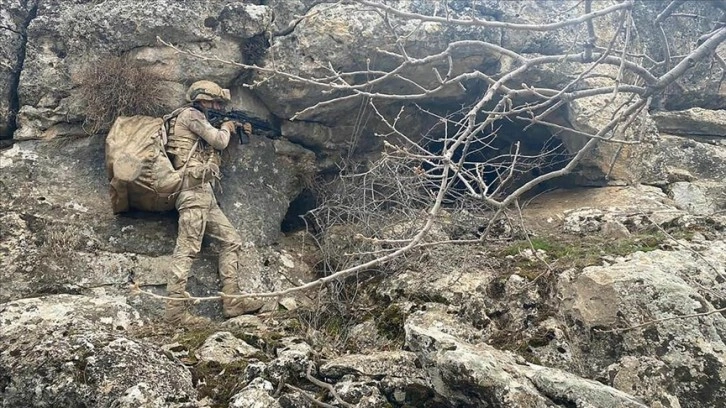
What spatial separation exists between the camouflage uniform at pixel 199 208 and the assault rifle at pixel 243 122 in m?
0.29

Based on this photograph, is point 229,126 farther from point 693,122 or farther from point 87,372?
point 693,122

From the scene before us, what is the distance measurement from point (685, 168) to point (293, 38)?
14.3ft

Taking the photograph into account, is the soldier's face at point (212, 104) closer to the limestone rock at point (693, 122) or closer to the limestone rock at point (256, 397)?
the limestone rock at point (256, 397)

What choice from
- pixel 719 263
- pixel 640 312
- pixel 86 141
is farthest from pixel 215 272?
pixel 719 263

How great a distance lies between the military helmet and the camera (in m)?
5.87

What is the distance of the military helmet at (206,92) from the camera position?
5867 millimetres

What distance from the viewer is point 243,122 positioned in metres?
6.54

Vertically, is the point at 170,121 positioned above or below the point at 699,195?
above

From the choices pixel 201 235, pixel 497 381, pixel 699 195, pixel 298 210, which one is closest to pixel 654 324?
pixel 497 381

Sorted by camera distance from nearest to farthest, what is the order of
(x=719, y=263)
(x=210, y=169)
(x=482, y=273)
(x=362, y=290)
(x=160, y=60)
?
(x=719, y=263), (x=482, y=273), (x=362, y=290), (x=210, y=169), (x=160, y=60)

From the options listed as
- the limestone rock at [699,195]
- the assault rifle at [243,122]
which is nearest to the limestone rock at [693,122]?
the limestone rock at [699,195]

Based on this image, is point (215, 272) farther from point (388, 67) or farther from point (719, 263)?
point (719, 263)

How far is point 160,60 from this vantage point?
6.20m

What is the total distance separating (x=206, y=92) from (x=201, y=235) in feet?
4.53
